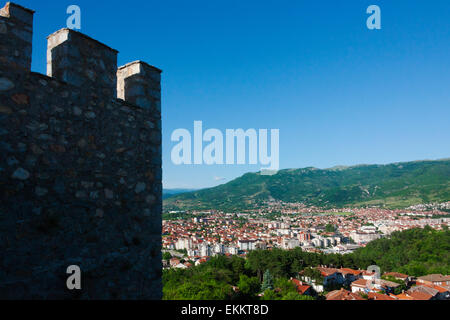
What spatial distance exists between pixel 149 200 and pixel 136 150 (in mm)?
535

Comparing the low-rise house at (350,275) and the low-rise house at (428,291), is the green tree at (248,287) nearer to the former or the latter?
the low-rise house at (350,275)

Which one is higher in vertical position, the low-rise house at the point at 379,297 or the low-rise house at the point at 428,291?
the low-rise house at the point at 379,297

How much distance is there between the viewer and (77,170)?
8.78ft

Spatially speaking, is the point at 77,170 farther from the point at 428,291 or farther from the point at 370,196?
the point at 370,196

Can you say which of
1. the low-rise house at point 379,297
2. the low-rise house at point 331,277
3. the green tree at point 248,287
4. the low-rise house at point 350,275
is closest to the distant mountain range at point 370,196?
the low-rise house at point 350,275

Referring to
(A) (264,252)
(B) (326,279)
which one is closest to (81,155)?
(B) (326,279)

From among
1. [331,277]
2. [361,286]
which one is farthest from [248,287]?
[331,277]

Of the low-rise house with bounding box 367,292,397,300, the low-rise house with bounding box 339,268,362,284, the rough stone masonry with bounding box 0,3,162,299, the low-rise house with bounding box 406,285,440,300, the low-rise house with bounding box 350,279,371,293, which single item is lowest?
the low-rise house with bounding box 339,268,362,284

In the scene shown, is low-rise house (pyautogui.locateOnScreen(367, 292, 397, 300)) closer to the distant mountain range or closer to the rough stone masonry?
the rough stone masonry

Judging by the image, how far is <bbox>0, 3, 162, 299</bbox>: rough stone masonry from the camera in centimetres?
232

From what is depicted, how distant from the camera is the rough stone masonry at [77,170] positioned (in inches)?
91.4

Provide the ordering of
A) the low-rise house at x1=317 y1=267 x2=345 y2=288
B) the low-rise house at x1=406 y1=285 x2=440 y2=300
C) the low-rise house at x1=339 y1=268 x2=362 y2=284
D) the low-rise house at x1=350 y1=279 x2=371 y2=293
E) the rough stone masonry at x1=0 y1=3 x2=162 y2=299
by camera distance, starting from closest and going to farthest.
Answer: the rough stone masonry at x1=0 y1=3 x2=162 y2=299
the low-rise house at x1=406 y1=285 x2=440 y2=300
the low-rise house at x1=350 y1=279 x2=371 y2=293
the low-rise house at x1=317 y1=267 x2=345 y2=288
the low-rise house at x1=339 y1=268 x2=362 y2=284

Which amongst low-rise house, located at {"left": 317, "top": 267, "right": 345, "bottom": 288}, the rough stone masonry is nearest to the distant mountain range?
low-rise house, located at {"left": 317, "top": 267, "right": 345, "bottom": 288}

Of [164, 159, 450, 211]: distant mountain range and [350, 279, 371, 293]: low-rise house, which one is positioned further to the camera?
[164, 159, 450, 211]: distant mountain range
